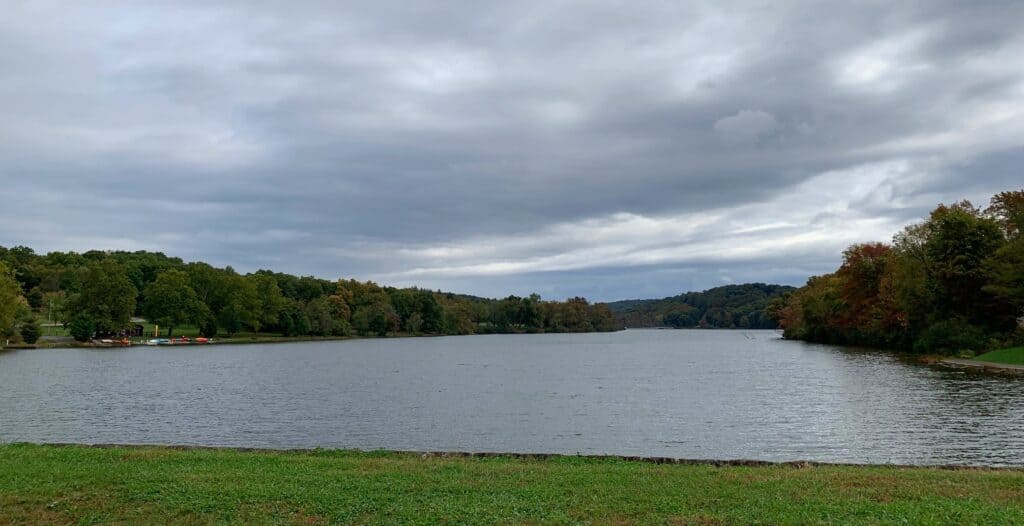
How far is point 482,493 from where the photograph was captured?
38.3ft

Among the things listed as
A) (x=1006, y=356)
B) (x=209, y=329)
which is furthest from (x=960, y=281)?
(x=209, y=329)

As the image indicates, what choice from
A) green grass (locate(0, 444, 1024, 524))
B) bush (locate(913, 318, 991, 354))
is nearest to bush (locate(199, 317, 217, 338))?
bush (locate(913, 318, 991, 354))

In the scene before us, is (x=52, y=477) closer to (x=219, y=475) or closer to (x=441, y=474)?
(x=219, y=475)

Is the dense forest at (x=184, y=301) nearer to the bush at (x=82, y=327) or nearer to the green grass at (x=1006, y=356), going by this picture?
the bush at (x=82, y=327)

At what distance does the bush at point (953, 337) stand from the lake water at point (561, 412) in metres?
12.8

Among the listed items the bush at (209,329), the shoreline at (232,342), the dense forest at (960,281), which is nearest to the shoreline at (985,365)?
the dense forest at (960,281)

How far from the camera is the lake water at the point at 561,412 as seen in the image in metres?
22.6

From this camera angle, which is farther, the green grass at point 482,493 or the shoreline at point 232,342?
the shoreline at point 232,342

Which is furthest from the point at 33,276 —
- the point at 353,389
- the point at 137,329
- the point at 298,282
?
the point at 353,389

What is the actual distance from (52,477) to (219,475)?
2.98m

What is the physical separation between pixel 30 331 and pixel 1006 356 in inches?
4308

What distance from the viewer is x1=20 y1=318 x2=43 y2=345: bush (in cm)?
9438

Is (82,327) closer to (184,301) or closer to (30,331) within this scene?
(30,331)

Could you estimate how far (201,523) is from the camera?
33.4 feet
